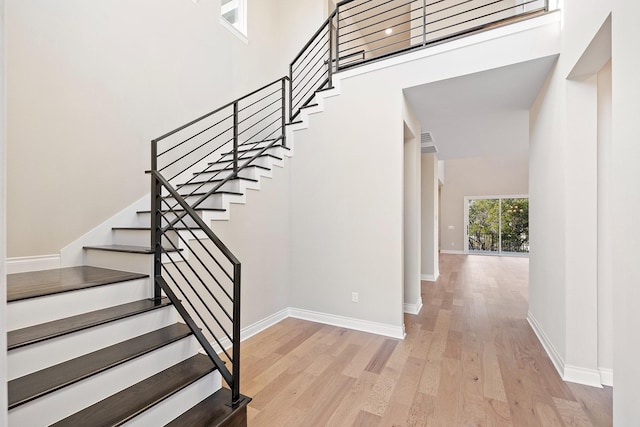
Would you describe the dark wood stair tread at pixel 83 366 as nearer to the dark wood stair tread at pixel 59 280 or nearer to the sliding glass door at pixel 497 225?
the dark wood stair tread at pixel 59 280

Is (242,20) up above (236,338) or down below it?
above

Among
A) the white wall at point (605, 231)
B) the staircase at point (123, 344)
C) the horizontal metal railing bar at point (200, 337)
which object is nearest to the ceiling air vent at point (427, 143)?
the staircase at point (123, 344)

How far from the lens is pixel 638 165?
135 centimetres

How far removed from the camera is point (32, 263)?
2537 millimetres

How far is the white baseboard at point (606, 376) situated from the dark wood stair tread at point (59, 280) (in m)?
3.49

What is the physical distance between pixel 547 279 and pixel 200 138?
420cm

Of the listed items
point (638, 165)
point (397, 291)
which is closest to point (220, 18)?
point (397, 291)

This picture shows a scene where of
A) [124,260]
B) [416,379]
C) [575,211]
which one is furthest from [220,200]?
[575,211]

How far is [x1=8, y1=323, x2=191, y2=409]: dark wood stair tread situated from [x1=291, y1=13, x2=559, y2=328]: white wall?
1.88 metres

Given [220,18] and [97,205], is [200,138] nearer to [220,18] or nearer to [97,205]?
[97,205]

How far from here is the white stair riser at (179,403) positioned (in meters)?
1.51

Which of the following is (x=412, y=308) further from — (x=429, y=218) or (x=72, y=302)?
(x=72, y=302)

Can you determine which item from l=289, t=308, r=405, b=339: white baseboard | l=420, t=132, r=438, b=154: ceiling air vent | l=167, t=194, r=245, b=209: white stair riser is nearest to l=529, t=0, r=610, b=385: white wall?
l=289, t=308, r=405, b=339: white baseboard

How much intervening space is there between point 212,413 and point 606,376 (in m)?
2.81
